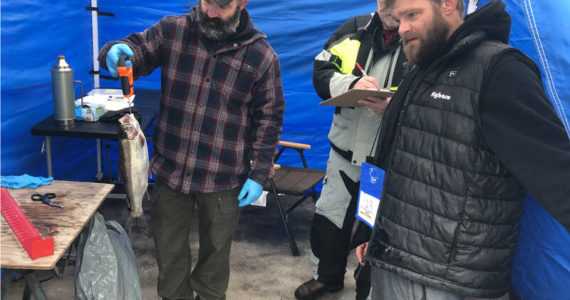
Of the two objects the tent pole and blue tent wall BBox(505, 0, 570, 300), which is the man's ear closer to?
blue tent wall BBox(505, 0, 570, 300)

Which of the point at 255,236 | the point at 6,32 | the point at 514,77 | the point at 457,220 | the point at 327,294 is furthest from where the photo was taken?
the point at 255,236

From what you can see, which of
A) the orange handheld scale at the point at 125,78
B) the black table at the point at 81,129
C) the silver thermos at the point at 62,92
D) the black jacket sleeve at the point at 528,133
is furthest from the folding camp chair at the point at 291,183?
the black jacket sleeve at the point at 528,133

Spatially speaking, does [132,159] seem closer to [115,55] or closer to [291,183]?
[115,55]

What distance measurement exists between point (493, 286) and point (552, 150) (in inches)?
23.1

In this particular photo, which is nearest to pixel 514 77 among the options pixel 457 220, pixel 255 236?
pixel 457 220

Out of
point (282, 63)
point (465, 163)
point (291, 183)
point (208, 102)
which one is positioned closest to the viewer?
point (465, 163)

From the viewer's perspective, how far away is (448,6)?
176cm

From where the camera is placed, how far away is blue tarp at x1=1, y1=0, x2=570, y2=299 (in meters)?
2.81

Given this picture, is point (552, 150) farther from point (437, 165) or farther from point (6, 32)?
point (6, 32)

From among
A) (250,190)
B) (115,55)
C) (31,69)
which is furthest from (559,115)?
(31,69)

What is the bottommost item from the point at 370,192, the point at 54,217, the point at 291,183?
the point at 291,183

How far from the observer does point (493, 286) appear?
67.2 inches

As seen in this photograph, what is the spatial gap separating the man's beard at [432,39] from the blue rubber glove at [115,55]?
139 centimetres

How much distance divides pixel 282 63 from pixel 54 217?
3.23 meters
